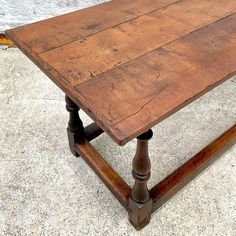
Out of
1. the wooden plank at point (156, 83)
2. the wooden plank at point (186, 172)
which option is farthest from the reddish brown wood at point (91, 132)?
the wooden plank at point (156, 83)

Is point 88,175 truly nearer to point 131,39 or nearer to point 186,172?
point 186,172

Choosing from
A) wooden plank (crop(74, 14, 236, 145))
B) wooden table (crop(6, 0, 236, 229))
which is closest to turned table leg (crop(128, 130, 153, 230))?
wooden table (crop(6, 0, 236, 229))

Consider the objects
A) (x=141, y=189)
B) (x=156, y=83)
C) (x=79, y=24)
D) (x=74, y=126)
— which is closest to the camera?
(x=156, y=83)

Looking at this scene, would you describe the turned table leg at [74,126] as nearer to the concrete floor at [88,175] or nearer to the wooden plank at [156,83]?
the concrete floor at [88,175]

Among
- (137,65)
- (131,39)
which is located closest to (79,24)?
(131,39)

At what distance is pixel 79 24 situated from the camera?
3.26 ft

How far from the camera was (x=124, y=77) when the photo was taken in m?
0.77

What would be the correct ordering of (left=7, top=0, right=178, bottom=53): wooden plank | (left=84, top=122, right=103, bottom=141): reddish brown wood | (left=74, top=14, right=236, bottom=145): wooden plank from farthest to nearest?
(left=84, top=122, right=103, bottom=141): reddish brown wood < (left=7, top=0, right=178, bottom=53): wooden plank < (left=74, top=14, right=236, bottom=145): wooden plank

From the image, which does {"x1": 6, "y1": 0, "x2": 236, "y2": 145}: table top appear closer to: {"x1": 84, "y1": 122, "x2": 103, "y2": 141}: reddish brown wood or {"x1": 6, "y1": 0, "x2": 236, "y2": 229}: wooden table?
{"x1": 6, "y1": 0, "x2": 236, "y2": 229}: wooden table

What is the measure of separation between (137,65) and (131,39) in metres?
0.14

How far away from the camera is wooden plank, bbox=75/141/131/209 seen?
0.96 metres

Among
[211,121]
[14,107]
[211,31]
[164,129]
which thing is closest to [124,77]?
[211,31]

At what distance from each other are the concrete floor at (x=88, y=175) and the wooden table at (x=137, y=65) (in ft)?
0.26

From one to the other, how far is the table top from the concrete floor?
465mm
